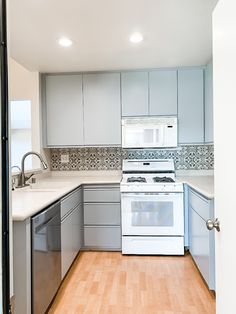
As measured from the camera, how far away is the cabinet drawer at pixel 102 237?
10.6 feet

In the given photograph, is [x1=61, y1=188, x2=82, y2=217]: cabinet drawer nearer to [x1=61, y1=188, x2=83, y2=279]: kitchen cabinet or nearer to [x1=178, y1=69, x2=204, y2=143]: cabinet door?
[x1=61, y1=188, x2=83, y2=279]: kitchen cabinet

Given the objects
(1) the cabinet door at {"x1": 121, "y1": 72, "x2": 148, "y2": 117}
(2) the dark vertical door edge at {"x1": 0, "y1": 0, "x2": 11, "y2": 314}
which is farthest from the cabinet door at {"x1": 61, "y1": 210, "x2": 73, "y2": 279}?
(2) the dark vertical door edge at {"x1": 0, "y1": 0, "x2": 11, "y2": 314}

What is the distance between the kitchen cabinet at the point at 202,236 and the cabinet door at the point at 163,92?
3.69 ft

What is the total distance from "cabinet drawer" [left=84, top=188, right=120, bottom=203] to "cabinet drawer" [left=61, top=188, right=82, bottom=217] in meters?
0.12

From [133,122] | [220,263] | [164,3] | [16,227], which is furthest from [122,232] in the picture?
[164,3]

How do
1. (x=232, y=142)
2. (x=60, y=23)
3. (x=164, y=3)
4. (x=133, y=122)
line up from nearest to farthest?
(x=232, y=142)
(x=164, y=3)
(x=60, y=23)
(x=133, y=122)

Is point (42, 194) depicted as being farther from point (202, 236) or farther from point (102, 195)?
point (202, 236)

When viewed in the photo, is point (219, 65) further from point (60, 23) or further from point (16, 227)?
point (60, 23)

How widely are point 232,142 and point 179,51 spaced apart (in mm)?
2238

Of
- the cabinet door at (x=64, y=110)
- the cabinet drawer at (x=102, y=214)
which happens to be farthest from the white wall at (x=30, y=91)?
the cabinet drawer at (x=102, y=214)

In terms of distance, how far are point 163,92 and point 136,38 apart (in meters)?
1.07

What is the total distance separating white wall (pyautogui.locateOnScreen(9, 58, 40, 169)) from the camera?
3504mm

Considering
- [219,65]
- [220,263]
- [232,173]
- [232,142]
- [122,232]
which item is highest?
[219,65]

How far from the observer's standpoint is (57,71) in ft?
11.5
